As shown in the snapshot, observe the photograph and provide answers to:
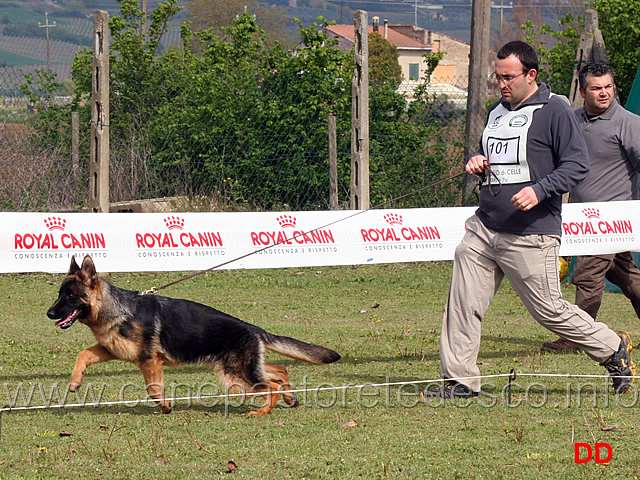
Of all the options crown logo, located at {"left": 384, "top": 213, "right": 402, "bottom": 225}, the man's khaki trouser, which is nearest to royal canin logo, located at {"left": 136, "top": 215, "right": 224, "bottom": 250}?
crown logo, located at {"left": 384, "top": 213, "right": 402, "bottom": 225}

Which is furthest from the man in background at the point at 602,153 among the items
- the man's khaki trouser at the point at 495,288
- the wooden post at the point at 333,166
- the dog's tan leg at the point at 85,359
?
the wooden post at the point at 333,166

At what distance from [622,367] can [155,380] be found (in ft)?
9.30

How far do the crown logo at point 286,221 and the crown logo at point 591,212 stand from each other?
278 cm

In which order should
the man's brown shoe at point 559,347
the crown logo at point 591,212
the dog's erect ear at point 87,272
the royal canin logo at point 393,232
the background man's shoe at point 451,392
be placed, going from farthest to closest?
1. the crown logo at point 591,212
2. the royal canin logo at point 393,232
3. the man's brown shoe at point 559,347
4. the background man's shoe at point 451,392
5. the dog's erect ear at point 87,272

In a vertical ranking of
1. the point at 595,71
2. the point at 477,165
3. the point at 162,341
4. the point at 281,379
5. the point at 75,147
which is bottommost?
the point at 281,379

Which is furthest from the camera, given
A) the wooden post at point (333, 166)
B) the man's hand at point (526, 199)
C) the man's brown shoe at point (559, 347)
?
the wooden post at point (333, 166)

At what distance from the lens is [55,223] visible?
7125 mm

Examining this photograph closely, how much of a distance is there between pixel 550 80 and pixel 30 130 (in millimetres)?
7558

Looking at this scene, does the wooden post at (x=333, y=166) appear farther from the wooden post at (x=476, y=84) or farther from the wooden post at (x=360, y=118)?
the wooden post at (x=476, y=84)

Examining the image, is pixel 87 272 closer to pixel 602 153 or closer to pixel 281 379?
pixel 281 379

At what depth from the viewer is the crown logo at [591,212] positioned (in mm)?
8586

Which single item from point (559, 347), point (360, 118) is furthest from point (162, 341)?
point (360, 118)

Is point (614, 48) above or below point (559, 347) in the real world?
above

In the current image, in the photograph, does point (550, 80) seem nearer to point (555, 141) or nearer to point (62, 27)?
point (555, 141)
